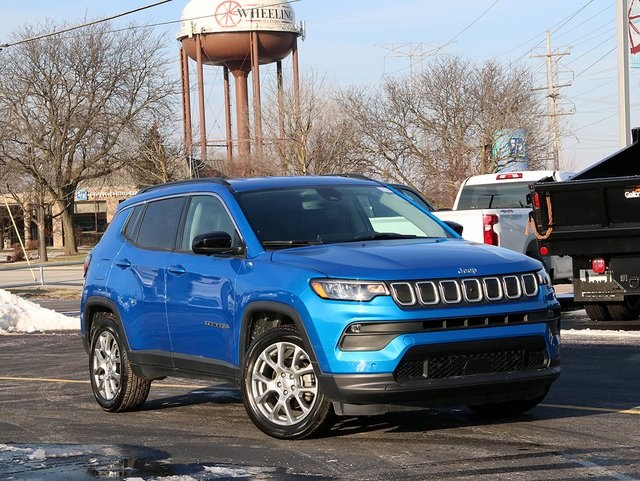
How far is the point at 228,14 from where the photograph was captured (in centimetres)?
6128

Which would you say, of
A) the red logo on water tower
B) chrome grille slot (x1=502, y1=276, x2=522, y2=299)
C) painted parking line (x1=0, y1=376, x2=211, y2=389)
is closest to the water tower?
the red logo on water tower

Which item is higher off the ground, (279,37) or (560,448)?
(279,37)

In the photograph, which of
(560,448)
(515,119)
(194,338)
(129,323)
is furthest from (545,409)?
(515,119)

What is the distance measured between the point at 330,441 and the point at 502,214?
9770 millimetres

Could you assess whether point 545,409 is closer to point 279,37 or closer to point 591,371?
point 591,371

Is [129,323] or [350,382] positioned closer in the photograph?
[350,382]

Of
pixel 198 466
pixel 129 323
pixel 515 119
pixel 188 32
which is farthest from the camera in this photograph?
pixel 188 32

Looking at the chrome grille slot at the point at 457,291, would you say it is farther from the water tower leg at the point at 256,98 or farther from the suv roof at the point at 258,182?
the water tower leg at the point at 256,98

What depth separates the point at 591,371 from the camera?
1041 centimetres

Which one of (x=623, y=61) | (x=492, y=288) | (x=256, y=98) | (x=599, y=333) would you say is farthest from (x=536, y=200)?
(x=256, y=98)

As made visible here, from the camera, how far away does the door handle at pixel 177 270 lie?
8481 millimetres

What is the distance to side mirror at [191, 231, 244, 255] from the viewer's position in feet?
26.2

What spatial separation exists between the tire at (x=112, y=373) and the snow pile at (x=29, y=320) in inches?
343

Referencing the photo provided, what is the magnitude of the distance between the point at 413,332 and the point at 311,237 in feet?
4.86
